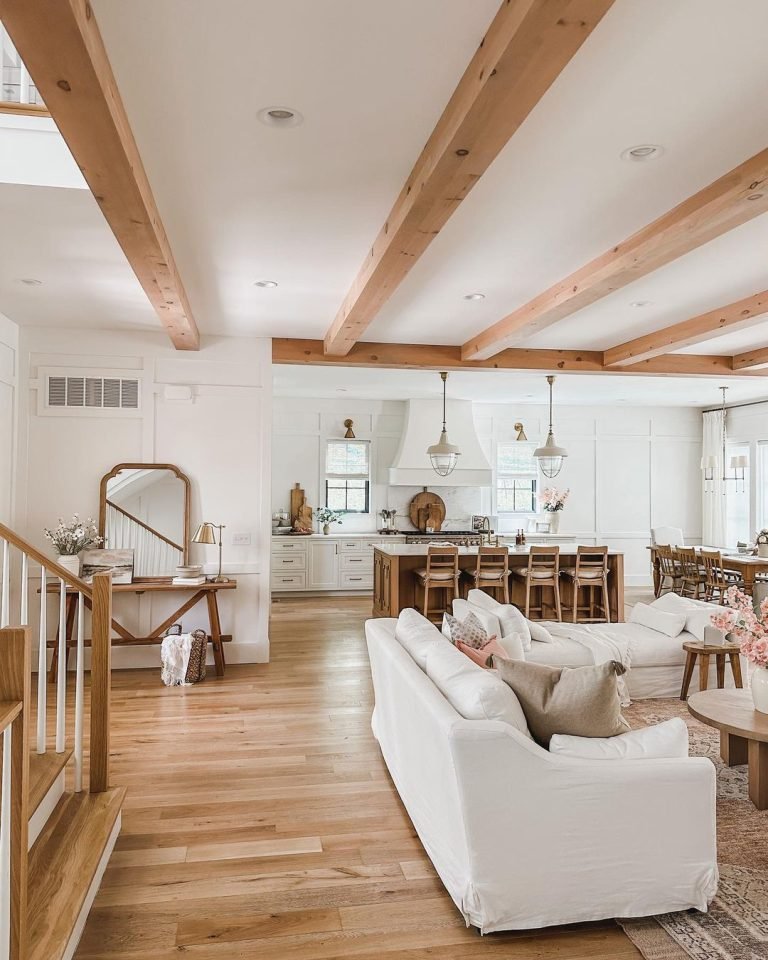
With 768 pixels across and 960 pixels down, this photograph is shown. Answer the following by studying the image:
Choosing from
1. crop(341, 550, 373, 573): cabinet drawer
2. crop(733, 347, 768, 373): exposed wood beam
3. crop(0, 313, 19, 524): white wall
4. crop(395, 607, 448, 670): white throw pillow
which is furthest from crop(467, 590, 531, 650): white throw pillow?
crop(341, 550, 373, 573): cabinet drawer

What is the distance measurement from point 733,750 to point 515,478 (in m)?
7.05

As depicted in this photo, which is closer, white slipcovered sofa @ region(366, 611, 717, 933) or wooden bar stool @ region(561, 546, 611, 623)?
white slipcovered sofa @ region(366, 611, 717, 933)

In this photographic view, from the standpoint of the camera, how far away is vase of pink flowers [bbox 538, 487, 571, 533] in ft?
33.8

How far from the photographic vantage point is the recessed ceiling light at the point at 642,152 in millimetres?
2619

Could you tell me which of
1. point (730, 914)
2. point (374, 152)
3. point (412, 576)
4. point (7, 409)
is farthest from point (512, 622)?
point (7, 409)

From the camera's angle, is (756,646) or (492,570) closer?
(756,646)

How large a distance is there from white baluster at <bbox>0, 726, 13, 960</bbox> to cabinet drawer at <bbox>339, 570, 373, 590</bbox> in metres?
7.95

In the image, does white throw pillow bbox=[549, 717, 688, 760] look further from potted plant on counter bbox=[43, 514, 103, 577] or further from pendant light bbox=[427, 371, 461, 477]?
pendant light bbox=[427, 371, 461, 477]

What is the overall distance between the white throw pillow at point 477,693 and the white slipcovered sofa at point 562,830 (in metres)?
0.07

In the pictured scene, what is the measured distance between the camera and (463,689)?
2.61 m

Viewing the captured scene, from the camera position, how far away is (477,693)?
2494mm

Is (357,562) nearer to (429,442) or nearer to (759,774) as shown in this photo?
(429,442)

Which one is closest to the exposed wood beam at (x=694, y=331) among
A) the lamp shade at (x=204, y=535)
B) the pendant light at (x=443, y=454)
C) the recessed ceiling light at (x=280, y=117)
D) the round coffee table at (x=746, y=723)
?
the pendant light at (x=443, y=454)

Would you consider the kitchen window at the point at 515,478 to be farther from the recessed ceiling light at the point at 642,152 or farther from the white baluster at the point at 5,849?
the white baluster at the point at 5,849
